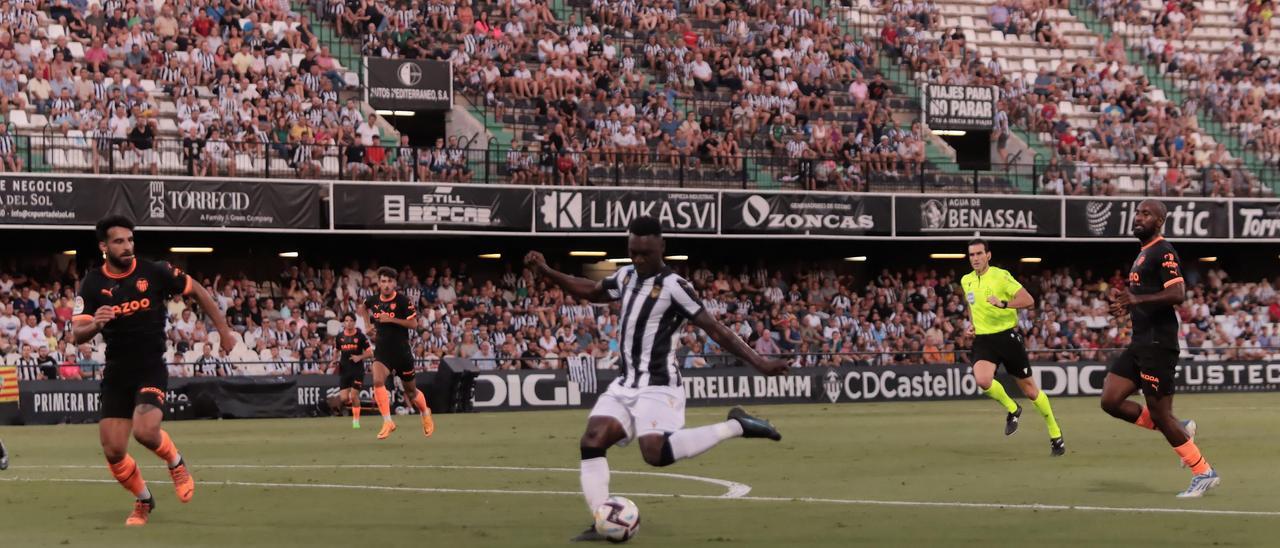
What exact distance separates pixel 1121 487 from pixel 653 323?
554 cm

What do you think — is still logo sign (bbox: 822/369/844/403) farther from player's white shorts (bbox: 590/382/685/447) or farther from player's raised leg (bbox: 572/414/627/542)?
player's raised leg (bbox: 572/414/627/542)

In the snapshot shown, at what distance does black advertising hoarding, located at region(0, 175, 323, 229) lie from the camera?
105 ft

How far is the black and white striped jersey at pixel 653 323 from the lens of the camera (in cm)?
1084

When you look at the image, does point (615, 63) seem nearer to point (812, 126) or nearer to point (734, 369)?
point (812, 126)

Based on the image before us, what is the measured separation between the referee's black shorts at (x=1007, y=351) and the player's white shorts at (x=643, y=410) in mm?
9657

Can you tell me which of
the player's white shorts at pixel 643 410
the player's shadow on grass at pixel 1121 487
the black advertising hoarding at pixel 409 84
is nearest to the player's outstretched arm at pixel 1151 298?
the player's shadow on grass at pixel 1121 487

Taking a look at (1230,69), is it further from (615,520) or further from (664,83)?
(615,520)

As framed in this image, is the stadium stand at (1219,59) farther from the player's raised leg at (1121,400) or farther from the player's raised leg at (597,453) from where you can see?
the player's raised leg at (597,453)

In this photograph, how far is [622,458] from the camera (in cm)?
1866

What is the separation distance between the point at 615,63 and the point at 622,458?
22.8m

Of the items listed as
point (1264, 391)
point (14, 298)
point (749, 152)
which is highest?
point (749, 152)

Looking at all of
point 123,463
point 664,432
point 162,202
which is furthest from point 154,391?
point 162,202

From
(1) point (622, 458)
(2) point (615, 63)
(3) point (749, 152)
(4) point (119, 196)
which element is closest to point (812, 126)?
(3) point (749, 152)

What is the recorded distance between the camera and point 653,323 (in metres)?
10.9
